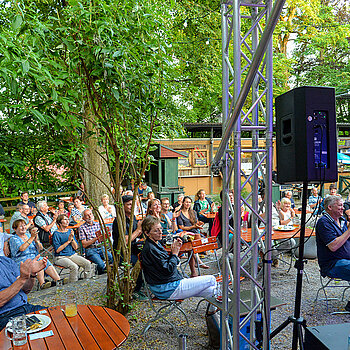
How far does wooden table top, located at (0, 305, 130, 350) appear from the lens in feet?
8.95

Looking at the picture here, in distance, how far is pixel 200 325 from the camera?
468 centimetres

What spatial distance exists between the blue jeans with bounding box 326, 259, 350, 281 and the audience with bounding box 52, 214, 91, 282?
4.10 m

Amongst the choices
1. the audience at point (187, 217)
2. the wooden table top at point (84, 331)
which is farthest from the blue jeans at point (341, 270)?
the audience at point (187, 217)

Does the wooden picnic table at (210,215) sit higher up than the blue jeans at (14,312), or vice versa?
the wooden picnic table at (210,215)

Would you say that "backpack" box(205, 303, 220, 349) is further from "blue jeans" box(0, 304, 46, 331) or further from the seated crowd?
"blue jeans" box(0, 304, 46, 331)

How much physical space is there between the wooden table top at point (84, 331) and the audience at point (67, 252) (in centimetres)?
309

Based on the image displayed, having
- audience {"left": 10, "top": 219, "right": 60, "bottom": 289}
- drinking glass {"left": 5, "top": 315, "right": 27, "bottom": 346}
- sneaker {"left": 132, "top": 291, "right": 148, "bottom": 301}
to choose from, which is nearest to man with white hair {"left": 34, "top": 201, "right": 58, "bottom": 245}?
audience {"left": 10, "top": 219, "right": 60, "bottom": 289}

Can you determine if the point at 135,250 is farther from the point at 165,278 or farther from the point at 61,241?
the point at 61,241

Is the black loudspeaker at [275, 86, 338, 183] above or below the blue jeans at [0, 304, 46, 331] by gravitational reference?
above

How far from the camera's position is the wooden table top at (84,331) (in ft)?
8.95

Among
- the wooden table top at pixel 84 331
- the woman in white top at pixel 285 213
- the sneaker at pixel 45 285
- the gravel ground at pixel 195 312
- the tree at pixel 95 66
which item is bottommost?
the gravel ground at pixel 195 312

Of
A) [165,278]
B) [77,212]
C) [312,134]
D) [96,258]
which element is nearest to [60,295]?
[96,258]

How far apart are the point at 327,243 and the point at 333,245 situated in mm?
90

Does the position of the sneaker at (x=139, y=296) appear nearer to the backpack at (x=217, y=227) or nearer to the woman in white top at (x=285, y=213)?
the backpack at (x=217, y=227)
